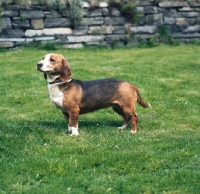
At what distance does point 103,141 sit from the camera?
6.27m

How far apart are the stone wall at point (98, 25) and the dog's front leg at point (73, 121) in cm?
761

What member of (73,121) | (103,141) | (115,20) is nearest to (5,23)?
(115,20)

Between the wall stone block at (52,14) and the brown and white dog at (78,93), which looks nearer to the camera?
the brown and white dog at (78,93)

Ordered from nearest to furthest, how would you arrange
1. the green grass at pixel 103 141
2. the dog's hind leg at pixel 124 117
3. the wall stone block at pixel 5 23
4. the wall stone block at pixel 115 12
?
the green grass at pixel 103 141
the dog's hind leg at pixel 124 117
the wall stone block at pixel 5 23
the wall stone block at pixel 115 12

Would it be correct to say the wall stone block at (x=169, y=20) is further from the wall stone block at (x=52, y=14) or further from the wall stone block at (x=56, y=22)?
the wall stone block at (x=52, y=14)

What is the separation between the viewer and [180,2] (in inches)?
587

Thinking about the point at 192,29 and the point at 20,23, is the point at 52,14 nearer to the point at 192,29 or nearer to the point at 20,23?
the point at 20,23

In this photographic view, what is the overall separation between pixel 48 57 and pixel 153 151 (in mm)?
2053

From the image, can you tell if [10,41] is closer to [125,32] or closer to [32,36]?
[32,36]

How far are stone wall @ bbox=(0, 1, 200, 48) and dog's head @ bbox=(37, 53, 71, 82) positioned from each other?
741 cm

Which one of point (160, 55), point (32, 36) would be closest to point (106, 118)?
point (160, 55)

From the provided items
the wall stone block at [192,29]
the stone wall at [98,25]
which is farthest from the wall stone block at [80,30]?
the wall stone block at [192,29]

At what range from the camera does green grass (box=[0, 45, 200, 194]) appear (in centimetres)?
489

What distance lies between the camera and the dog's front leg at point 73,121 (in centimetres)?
664
